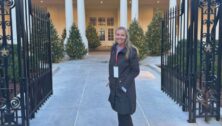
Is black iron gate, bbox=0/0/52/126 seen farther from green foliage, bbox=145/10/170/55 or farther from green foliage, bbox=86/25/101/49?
green foliage, bbox=86/25/101/49

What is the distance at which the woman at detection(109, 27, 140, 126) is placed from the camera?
13.6 feet

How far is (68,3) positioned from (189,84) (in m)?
15.9

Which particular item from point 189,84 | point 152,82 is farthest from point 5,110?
point 152,82

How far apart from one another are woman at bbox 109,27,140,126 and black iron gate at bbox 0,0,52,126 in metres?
1.67

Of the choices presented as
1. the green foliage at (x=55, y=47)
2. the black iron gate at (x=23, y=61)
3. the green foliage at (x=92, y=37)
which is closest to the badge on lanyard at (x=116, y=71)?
the black iron gate at (x=23, y=61)

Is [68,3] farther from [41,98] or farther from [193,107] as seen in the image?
[193,107]

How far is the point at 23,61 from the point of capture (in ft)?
16.5

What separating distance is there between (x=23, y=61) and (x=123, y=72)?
1.90 meters

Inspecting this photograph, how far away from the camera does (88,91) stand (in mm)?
8352

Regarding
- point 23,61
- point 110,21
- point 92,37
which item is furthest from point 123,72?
point 110,21

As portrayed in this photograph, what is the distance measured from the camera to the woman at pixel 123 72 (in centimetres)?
414

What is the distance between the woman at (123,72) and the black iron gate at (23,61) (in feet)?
5.47

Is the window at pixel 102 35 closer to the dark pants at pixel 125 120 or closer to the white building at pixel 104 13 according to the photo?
the white building at pixel 104 13

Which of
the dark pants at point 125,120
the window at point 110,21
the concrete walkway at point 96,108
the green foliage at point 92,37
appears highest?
the window at point 110,21
